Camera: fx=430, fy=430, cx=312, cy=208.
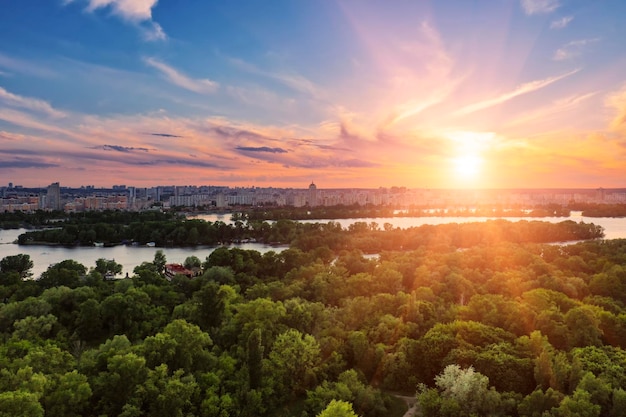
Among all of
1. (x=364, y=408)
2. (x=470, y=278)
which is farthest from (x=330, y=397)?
(x=470, y=278)

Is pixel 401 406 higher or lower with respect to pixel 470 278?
lower

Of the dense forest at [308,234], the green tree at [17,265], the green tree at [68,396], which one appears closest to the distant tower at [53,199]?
the dense forest at [308,234]

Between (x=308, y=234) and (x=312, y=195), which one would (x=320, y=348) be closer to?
(x=308, y=234)

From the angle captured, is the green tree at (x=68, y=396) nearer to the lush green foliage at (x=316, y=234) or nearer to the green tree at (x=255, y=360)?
the green tree at (x=255, y=360)

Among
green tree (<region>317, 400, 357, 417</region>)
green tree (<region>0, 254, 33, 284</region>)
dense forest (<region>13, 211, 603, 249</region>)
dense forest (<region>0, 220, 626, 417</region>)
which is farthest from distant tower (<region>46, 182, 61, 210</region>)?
green tree (<region>317, 400, 357, 417</region>)

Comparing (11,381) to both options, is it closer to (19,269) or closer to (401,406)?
(401,406)

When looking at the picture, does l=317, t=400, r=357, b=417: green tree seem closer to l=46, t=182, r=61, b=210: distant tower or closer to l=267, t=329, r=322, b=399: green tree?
l=267, t=329, r=322, b=399: green tree

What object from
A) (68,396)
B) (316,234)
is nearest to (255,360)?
(68,396)

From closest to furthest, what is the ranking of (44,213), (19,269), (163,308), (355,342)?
(355,342), (163,308), (19,269), (44,213)
